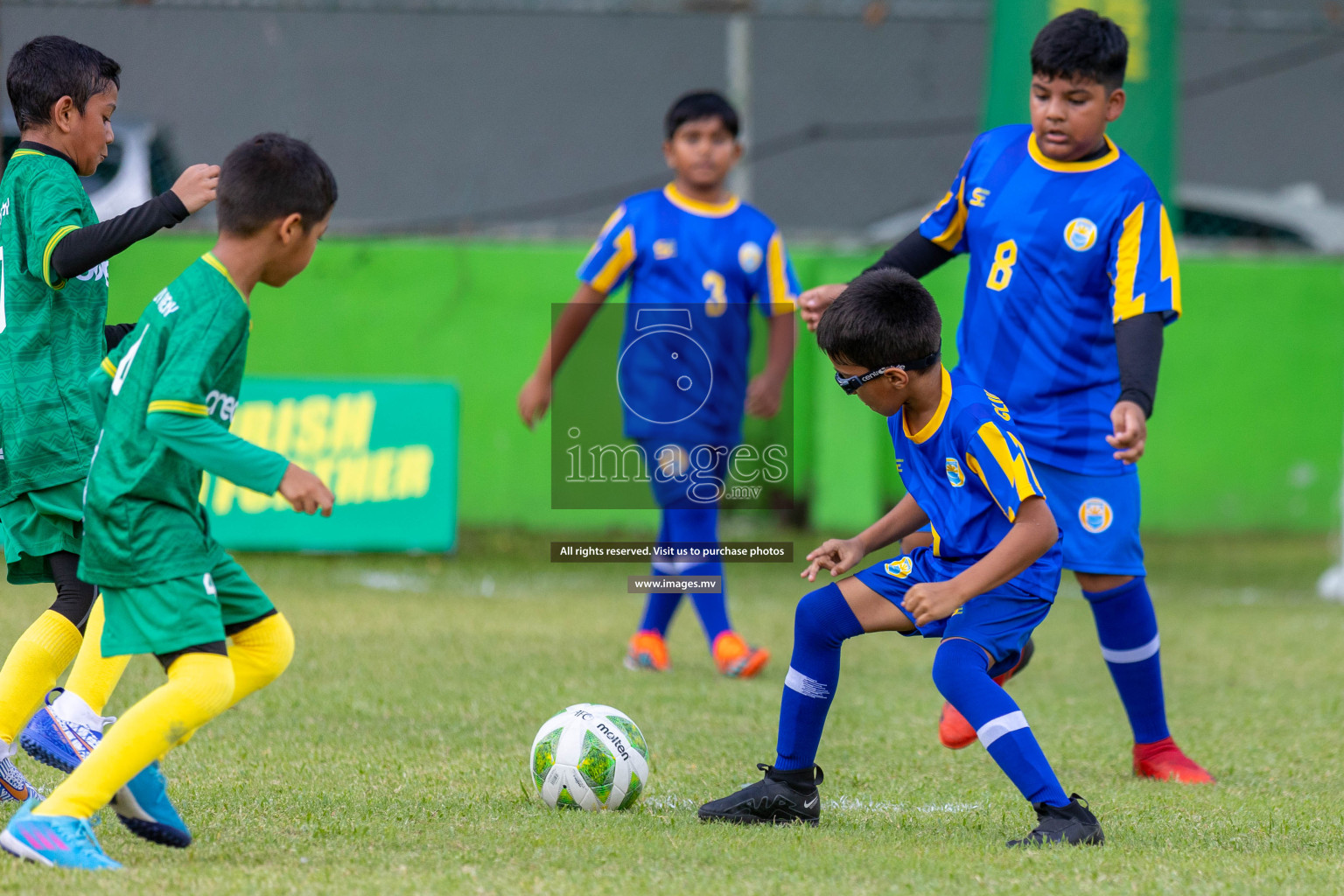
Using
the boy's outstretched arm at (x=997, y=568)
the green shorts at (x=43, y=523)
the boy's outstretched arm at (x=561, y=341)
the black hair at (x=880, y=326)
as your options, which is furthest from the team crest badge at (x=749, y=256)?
the green shorts at (x=43, y=523)

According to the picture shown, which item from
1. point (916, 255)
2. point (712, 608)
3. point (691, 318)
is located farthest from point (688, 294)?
point (916, 255)

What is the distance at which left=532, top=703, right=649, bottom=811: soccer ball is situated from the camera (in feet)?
10.8

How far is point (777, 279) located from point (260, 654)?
3.07 m

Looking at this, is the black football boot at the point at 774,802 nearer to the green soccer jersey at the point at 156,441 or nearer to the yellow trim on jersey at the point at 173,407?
the green soccer jersey at the point at 156,441

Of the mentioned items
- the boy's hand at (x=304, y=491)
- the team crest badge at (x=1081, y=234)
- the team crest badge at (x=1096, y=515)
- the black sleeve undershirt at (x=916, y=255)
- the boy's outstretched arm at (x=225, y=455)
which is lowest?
→ the team crest badge at (x=1096, y=515)

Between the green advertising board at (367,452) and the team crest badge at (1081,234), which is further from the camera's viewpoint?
the green advertising board at (367,452)

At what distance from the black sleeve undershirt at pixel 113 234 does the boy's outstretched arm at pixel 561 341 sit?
2186 millimetres

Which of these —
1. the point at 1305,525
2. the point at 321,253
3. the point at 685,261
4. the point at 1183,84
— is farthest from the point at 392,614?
the point at 1183,84

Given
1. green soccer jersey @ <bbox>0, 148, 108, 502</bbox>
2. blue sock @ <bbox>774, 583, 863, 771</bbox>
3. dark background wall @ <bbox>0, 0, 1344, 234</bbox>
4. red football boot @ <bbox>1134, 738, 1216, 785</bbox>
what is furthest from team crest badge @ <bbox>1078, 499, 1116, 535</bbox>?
dark background wall @ <bbox>0, 0, 1344, 234</bbox>

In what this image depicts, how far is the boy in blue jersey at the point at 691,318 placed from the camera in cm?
537

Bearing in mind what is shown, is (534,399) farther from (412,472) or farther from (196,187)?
(412,472)

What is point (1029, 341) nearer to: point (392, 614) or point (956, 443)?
point (956, 443)

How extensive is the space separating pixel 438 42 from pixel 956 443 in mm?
7328

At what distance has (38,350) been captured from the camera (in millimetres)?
3371
